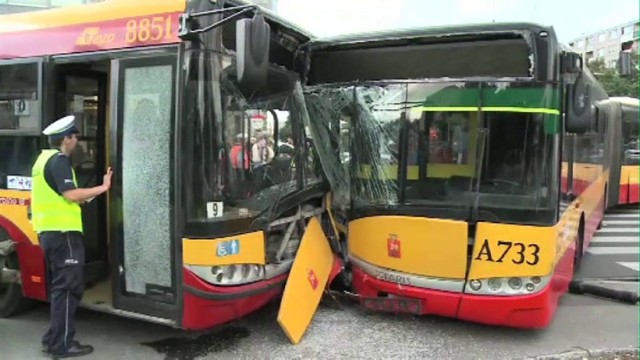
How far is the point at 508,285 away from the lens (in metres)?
4.95

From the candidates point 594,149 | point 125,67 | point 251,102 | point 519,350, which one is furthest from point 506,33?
point 594,149

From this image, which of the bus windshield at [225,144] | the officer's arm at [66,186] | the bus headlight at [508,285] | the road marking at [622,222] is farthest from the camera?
the road marking at [622,222]

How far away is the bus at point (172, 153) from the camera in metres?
4.31

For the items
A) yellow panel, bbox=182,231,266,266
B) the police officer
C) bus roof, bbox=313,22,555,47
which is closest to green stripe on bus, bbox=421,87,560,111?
bus roof, bbox=313,22,555,47

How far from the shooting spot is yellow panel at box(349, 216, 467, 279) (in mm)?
4984

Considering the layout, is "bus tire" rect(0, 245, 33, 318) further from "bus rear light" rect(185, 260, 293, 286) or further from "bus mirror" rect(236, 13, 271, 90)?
"bus mirror" rect(236, 13, 271, 90)

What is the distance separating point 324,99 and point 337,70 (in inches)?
11.5

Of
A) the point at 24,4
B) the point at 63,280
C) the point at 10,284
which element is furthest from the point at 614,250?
the point at 24,4

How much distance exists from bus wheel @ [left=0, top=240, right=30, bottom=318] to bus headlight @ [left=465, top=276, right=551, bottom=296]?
3.97 meters

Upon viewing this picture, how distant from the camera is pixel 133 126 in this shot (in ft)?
14.9

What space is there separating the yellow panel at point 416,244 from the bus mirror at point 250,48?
6.25 ft

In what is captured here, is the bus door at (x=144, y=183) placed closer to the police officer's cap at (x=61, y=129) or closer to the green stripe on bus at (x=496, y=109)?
the police officer's cap at (x=61, y=129)

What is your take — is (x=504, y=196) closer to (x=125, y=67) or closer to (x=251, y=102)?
(x=251, y=102)

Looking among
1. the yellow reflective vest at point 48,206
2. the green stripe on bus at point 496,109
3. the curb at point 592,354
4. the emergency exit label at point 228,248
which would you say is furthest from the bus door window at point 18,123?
the curb at point 592,354
